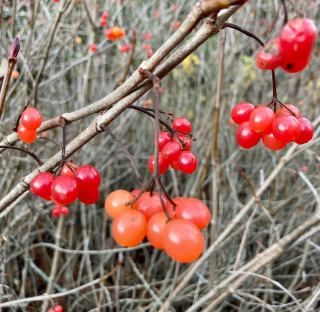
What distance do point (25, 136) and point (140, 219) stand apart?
372 millimetres

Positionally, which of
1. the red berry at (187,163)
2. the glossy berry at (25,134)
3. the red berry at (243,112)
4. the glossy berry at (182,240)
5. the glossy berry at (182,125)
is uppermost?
the red berry at (243,112)

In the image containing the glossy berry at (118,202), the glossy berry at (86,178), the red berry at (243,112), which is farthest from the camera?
the red berry at (243,112)

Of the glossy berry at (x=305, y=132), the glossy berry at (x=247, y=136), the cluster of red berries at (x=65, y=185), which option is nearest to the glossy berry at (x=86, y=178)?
the cluster of red berries at (x=65, y=185)

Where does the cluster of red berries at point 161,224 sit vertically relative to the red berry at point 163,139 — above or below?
below

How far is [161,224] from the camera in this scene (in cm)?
45

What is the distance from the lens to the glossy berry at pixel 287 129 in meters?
0.60

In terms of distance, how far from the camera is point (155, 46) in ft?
9.05

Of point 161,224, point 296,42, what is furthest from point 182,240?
point 296,42

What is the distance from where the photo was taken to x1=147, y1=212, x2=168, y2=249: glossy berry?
451 millimetres

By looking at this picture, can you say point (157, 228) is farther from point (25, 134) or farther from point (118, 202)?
point (25, 134)

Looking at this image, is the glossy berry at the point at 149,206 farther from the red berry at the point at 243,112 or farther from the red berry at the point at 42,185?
the red berry at the point at 243,112

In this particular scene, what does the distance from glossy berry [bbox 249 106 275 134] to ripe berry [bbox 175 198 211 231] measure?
266mm

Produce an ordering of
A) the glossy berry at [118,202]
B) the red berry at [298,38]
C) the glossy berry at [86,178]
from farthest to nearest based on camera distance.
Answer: the glossy berry at [86,178] → the glossy berry at [118,202] → the red berry at [298,38]

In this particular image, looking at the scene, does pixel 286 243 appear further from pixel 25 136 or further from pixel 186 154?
pixel 25 136
